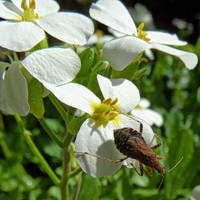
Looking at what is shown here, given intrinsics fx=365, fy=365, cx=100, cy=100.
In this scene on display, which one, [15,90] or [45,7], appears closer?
[15,90]

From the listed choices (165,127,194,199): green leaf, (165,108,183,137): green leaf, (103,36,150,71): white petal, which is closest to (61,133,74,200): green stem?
(103,36,150,71): white petal

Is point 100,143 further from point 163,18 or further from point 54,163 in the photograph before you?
point 163,18

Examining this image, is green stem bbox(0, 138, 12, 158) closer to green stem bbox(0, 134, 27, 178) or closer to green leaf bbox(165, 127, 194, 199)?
green stem bbox(0, 134, 27, 178)

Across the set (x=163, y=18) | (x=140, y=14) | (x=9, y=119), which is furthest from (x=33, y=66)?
(x=163, y=18)

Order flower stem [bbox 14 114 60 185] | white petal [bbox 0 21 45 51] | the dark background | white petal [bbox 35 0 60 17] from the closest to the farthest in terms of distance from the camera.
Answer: white petal [bbox 0 21 45 51], white petal [bbox 35 0 60 17], flower stem [bbox 14 114 60 185], the dark background

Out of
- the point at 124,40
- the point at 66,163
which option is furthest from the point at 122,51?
the point at 66,163

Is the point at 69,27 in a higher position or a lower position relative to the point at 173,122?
higher

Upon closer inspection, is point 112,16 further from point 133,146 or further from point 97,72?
point 133,146
